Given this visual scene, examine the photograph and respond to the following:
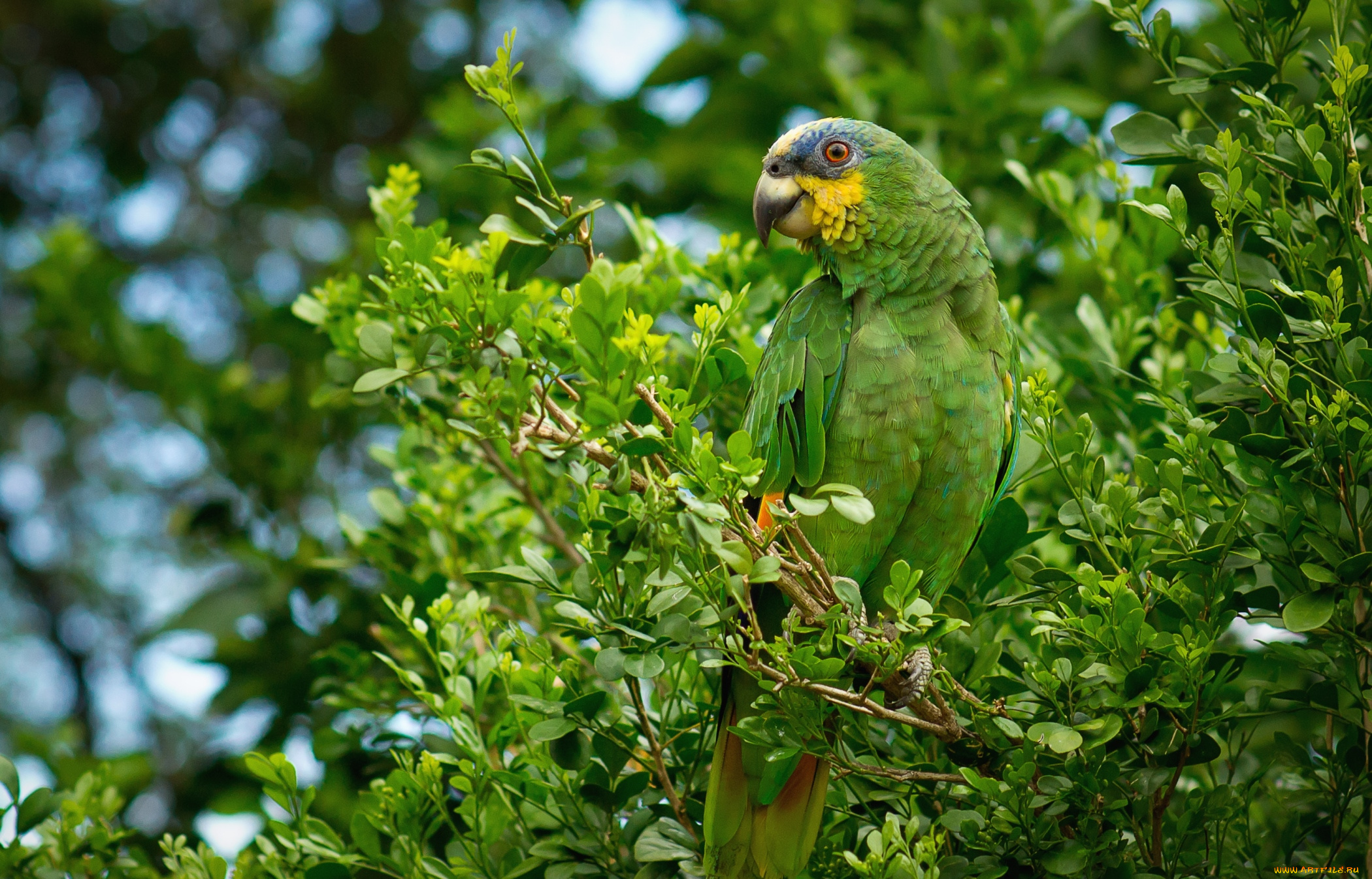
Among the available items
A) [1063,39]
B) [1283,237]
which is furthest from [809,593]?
[1063,39]

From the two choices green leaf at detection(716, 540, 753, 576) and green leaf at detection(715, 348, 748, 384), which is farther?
green leaf at detection(715, 348, 748, 384)

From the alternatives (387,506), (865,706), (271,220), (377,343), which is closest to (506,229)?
(377,343)

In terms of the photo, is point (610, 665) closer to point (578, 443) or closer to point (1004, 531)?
point (578, 443)

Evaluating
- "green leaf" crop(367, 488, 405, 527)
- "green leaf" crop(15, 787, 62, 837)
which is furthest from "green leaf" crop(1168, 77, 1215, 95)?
"green leaf" crop(15, 787, 62, 837)

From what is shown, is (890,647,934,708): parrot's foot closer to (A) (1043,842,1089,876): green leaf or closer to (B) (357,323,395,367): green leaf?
(A) (1043,842,1089,876): green leaf

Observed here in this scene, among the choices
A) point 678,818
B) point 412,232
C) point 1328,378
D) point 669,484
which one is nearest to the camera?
point 669,484

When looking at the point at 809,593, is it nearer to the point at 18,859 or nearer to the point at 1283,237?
the point at 1283,237

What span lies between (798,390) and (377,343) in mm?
897

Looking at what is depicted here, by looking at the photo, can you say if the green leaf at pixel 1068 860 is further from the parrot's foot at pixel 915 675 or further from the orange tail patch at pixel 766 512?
the orange tail patch at pixel 766 512

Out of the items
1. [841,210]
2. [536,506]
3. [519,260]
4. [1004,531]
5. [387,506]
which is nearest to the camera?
[519,260]

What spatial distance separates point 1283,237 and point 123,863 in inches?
110

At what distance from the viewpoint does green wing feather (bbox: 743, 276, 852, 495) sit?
2.14m

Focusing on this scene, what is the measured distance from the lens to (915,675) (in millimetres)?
1992

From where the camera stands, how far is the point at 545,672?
1.97m
